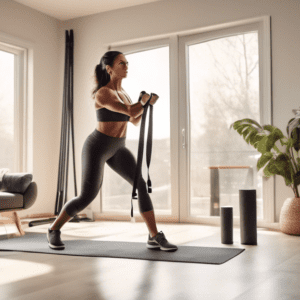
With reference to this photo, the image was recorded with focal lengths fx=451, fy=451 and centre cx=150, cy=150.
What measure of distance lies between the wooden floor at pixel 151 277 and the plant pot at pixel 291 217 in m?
0.48

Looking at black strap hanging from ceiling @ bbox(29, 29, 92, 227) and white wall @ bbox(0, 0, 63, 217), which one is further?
black strap hanging from ceiling @ bbox(29, 29, 92, 227)

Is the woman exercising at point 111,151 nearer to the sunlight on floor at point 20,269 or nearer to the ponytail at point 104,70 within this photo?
the ponytail at point 104,70

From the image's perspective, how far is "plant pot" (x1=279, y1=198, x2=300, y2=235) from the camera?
11.9 ft

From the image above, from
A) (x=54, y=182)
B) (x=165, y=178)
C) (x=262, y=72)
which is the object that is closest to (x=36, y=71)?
(x=54, y=182)

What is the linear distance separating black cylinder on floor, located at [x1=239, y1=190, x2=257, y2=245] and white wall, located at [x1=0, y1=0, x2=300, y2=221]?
102 centimetres

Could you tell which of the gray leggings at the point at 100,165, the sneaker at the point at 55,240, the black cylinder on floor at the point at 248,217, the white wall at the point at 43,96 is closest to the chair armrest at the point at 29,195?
the sneaker at the point at 55,240

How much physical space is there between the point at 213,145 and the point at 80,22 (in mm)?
2279

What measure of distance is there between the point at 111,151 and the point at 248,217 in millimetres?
1112

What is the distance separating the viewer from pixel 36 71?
5227mm

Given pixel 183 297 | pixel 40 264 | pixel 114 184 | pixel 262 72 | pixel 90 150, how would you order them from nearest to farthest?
pixel 183 297 → pixel 40 264 → pixel 90 150 → pixel 262 72 → pixel 114 184

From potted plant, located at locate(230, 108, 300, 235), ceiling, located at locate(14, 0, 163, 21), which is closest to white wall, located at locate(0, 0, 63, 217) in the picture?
ceiling, located at locate(14, 0, 163, 21)

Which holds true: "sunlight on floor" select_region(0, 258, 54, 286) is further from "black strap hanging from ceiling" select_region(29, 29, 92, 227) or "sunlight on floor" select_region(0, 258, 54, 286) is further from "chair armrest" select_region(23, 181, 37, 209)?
"black strap hanging from ceiling" select_region(29, 29, 92, 227)

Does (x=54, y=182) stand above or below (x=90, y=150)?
below

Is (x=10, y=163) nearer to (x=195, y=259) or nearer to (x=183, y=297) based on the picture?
(x=195, y=259)
